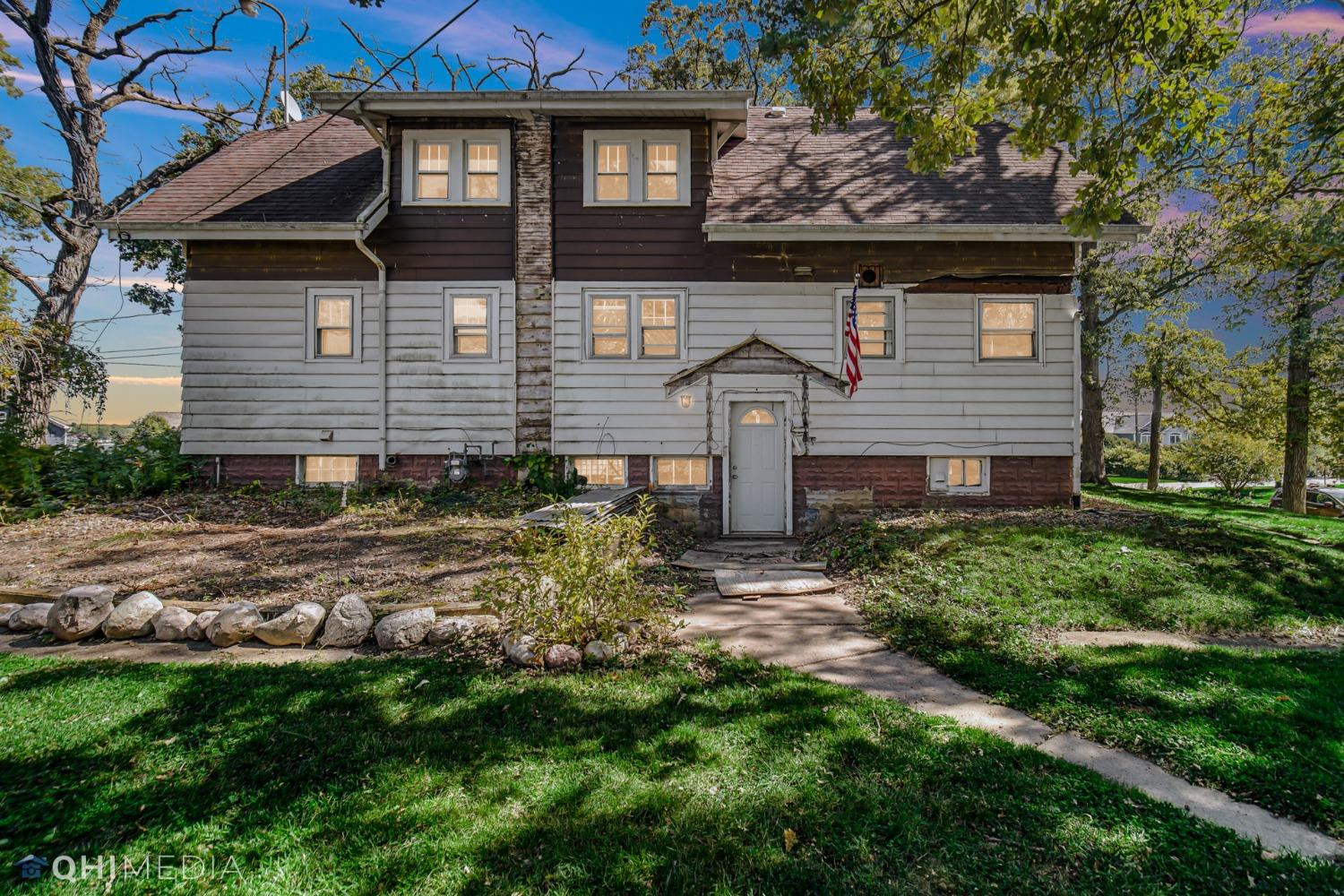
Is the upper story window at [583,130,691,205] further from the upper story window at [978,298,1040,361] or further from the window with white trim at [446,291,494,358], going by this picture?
the upper story window at [978,298,1040,361]

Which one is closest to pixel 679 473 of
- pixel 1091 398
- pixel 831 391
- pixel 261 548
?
pixel 831 391

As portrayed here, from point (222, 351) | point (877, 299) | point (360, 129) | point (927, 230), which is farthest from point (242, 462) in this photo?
point (927, 230)

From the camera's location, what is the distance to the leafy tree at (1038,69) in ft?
16.5

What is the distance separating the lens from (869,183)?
430 inches

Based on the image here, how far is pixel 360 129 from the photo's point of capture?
12641 mm

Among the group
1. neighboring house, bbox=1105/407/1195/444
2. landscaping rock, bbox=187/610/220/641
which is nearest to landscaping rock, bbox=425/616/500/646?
landscaping rock, bbox=187/610/220/641

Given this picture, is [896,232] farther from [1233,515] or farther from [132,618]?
[132,618]

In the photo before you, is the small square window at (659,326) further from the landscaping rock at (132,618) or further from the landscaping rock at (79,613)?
the landscaping rock at (79,613)

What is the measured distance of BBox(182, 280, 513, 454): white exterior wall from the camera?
10.4 m

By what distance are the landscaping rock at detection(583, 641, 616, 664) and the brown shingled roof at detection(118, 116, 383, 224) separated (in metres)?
9.26

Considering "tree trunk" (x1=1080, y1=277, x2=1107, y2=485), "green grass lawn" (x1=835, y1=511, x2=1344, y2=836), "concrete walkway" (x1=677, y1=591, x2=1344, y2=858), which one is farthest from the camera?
"tree trunk" (x1=1080, y1=277, x2=1107, y2=485)

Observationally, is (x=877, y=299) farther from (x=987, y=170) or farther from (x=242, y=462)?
(x=242, y=462)

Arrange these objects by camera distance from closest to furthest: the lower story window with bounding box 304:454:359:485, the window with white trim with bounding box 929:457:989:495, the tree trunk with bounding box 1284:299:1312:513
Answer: the window with white trim with bounding box 929:457:989:495, the lower story window with bounding box 304:454:359:485, the tree trunk with bounding box 1284:299:1312:513

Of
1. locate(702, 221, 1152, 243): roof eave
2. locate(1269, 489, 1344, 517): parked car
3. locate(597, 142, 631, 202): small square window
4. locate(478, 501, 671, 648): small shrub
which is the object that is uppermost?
locate(597, 142, 631, 202): small square window
